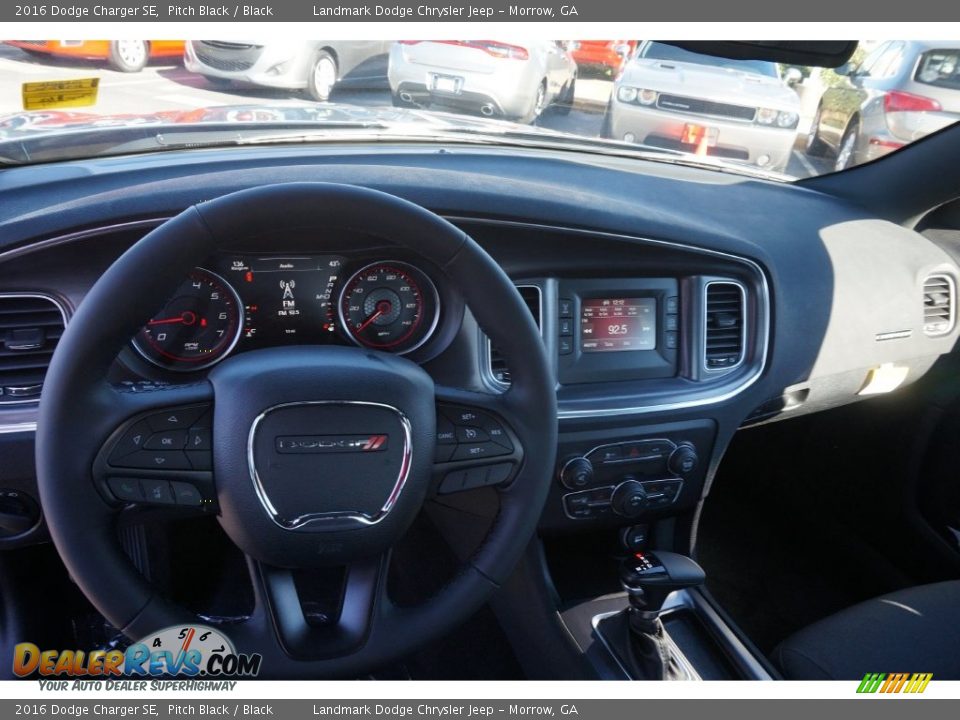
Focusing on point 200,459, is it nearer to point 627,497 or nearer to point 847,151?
point 627,497

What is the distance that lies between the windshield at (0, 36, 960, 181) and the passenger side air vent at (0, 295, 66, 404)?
0.46 meters

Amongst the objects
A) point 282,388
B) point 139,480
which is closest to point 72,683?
point 139,480

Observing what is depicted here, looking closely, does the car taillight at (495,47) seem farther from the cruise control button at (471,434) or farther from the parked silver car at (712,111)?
the cruise control button at (471,434)

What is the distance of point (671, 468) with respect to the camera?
89.9 inches

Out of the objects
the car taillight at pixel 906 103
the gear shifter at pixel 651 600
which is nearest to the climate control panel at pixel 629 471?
the gear shifter at pixel 651 600

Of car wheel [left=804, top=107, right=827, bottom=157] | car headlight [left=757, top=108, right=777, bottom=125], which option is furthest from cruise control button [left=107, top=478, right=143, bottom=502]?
car wheel [left=804, top=107, right=827, bottom=157]

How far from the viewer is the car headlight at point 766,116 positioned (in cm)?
272

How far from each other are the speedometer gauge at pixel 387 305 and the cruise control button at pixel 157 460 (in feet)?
1.48

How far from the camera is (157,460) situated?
144cm

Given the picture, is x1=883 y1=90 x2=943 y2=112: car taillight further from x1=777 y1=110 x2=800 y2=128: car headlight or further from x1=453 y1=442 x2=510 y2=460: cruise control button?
x1=453 y1=442 x2=510 y2=460: cruise control button

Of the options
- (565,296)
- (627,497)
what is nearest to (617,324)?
(565,296)

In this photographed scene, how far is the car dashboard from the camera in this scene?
170cm

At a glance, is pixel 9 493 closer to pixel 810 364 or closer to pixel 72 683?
pixel 72 683

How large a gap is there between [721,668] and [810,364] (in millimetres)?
840
